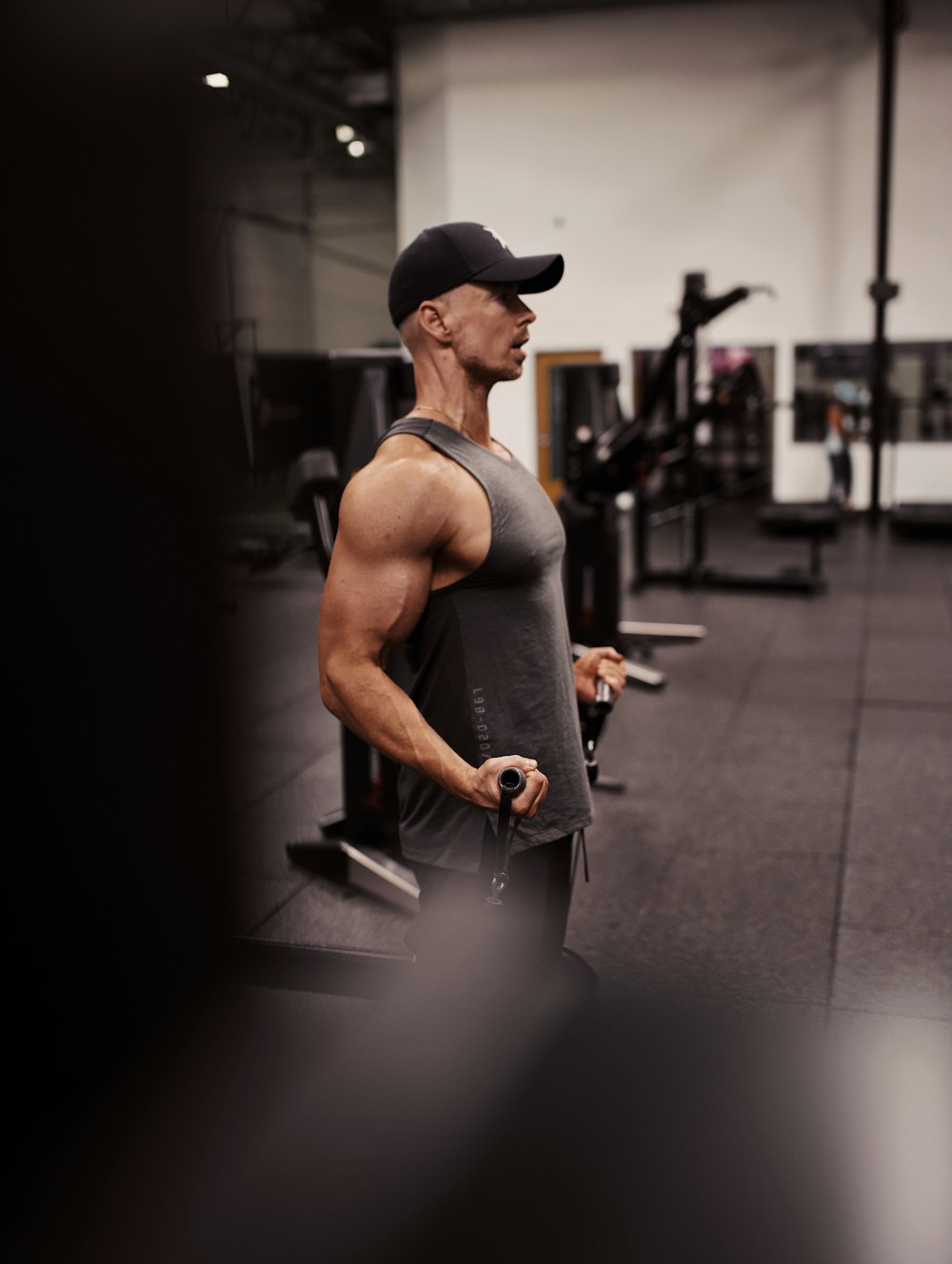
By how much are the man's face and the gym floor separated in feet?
2.18

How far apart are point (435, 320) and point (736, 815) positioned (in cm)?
251

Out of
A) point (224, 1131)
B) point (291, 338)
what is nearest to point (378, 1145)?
point (224, 1131)

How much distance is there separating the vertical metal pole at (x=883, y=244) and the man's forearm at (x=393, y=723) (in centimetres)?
947

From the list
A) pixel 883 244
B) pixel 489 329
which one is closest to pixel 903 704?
pixel 489 329

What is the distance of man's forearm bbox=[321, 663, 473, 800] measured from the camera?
1.61 meters

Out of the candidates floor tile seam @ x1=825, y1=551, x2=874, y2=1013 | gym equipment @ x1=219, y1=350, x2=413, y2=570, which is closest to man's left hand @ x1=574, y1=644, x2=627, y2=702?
gym equipment @ x1=219, y1=350, x2=413, y2=570

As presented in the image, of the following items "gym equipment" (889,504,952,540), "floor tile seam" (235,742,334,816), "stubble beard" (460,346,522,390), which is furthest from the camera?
"gym equipment" (889,504,952,540)

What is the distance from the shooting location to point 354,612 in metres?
1.63

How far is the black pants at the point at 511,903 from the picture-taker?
1858 millimetres

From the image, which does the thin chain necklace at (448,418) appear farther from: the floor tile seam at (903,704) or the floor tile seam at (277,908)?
the floor tile seam at (903,704)

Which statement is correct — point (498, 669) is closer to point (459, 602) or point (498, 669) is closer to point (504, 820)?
point (459, 602)

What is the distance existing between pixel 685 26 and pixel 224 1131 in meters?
10.8

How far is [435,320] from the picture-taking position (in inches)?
66.6

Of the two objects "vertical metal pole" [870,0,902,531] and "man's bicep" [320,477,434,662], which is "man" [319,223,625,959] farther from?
"vertical metal pole" [870,0,902,531]
